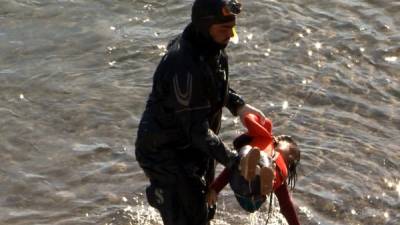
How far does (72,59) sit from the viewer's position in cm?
1009

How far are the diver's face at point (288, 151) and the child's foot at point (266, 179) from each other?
537 mm

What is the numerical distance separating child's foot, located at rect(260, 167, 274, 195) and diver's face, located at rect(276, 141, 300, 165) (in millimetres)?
537

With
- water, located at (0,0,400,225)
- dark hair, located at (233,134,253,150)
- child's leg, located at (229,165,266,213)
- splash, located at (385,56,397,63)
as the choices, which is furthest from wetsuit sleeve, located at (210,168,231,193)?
splash, located at (385,56,397,63)

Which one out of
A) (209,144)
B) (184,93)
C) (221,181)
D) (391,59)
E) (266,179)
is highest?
(184,93)

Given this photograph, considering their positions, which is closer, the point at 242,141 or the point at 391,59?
the point at 242,141

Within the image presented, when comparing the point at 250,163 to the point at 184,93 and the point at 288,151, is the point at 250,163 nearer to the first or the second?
the point at 184,93

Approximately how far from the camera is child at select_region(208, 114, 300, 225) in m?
4.96

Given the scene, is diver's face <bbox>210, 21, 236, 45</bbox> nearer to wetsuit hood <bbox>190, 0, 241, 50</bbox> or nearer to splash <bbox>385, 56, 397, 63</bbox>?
wetsuit hood <bbox>190, 0, 241, 50</bbox>

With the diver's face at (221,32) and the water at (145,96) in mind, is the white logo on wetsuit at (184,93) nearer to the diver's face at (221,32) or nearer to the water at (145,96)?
the diver's face at (221,32)

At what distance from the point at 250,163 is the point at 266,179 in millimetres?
141

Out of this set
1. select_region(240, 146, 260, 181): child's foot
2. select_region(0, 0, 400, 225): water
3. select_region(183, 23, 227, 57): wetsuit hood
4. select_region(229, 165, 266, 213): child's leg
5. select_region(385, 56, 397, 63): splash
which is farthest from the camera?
select_region(385, 56, 397, 63): splash

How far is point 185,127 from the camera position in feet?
16.7

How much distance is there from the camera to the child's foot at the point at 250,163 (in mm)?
4895

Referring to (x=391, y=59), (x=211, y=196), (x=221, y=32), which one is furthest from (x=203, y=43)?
(x=391, y=59)
